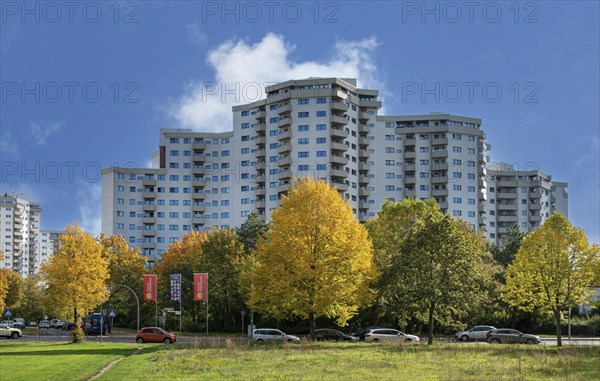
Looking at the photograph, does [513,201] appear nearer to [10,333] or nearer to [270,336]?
[270,336]

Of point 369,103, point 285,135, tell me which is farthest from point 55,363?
point 369,103

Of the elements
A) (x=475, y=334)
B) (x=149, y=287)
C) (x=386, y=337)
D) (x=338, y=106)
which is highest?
(x=338, y=106)

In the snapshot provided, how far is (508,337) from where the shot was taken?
218 feet

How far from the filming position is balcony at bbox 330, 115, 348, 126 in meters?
137

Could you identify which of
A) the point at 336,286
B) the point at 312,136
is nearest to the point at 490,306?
the point at 336,286

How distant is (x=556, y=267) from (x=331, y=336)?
73.8ft

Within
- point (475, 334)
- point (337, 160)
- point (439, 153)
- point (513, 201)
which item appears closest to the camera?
point (475, 334)

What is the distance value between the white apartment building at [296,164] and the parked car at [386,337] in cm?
7287

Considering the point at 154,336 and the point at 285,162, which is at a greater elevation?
the point at 285,162

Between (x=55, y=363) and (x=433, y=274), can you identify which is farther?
(x=433, y=274)

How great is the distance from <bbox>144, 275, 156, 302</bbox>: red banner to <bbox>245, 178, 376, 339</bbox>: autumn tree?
21908 millimetres

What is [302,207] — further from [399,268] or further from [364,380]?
[364,380]

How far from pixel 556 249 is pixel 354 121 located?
283 feet

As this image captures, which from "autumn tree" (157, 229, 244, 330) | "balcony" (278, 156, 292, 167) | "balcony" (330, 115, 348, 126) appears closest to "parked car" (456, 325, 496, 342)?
"autumn tree" (157, 229, 244, 330)
